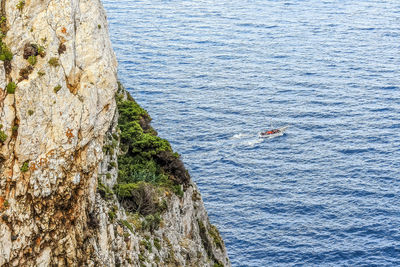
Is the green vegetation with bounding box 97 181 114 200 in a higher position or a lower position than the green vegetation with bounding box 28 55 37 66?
lower

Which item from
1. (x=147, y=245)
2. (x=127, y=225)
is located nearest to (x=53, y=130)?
(x=127, y=225)

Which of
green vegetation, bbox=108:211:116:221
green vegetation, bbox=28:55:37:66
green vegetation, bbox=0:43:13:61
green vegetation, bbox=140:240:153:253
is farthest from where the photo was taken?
green vegetation, bbox=140:240:153:253

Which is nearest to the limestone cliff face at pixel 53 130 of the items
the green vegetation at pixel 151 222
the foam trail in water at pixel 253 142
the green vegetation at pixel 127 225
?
the green vegetation at pixel 127 225

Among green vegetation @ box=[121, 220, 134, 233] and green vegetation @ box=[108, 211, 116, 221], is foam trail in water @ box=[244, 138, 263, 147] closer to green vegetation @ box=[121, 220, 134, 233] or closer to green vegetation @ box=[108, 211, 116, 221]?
green vegetation @ box=[121, 220, 134, 233]

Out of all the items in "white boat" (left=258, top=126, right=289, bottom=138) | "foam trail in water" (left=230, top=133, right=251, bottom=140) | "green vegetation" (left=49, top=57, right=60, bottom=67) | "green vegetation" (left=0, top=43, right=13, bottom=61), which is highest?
"green vegetation" (left=0, top=43, right=13, bottom=61)

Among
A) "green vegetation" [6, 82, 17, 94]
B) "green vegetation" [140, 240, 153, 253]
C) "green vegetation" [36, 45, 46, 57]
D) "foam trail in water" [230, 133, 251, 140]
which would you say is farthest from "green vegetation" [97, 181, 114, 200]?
"foam trail in water" [230, 133, 251, 140]

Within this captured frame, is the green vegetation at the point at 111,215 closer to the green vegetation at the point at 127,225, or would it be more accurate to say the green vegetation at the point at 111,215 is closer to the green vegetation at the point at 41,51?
the green vegetation at the point at 127,225

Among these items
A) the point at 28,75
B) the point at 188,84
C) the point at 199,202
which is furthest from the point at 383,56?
the point at 28,75

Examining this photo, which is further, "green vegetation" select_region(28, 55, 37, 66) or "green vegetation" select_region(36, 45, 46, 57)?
"green vegetation" select_region(36, 45, 46, 57)
